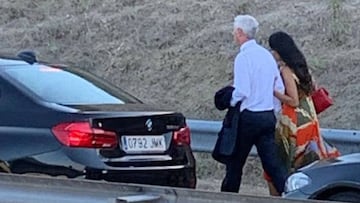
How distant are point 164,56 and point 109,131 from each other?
7.59 m

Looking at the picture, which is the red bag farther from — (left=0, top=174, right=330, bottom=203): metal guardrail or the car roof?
(left=0, top=174, right=330, bottom=203): metal guardrail

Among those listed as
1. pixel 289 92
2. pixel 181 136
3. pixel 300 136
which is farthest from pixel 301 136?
pixel 181 136

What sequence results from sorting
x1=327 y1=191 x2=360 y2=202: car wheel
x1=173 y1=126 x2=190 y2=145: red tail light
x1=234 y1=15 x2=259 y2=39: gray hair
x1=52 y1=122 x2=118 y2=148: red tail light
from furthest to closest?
x1=234 y1=15 x2=259 y2=39: gray hair → x1=173 y1=126 x2=190 y2=145: red tail light → x1=52 y1=122 x2=118 y2=148: red tail light → x1=327 y1=191 x2=360 y2=202: car wheel

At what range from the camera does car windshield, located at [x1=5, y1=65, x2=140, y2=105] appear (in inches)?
359

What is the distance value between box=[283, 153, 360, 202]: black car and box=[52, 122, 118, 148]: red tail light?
1490mm

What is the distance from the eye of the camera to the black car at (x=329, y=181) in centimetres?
864

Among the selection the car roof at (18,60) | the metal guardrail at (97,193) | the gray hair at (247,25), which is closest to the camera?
the metal guardrail at (97,193)

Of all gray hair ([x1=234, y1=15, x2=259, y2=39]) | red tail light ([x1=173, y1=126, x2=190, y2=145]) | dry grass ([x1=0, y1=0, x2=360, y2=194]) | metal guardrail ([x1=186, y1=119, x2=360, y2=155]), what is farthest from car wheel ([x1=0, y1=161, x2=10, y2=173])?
dry grass ([x1=0, y1=0, x2=360, y2=194])

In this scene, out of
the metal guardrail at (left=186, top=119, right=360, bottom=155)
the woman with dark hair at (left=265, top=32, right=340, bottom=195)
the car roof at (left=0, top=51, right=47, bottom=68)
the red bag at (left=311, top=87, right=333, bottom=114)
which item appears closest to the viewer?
the car roof at (left=0, top=51, right=47, bottom=68)

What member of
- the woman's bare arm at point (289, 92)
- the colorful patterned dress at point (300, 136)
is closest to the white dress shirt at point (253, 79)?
the woman's bare arm at point (289, 92)

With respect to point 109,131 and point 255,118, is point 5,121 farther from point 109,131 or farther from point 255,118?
point 255,118

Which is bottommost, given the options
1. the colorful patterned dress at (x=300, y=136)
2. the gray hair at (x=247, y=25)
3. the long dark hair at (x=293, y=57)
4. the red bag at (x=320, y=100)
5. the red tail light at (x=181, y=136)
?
the colorful patterned dress at (x=300, y=136)

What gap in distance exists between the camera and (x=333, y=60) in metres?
15.2

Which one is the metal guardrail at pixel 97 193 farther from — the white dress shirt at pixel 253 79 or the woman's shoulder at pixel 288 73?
the woman's shoulder at pixel 288 73
